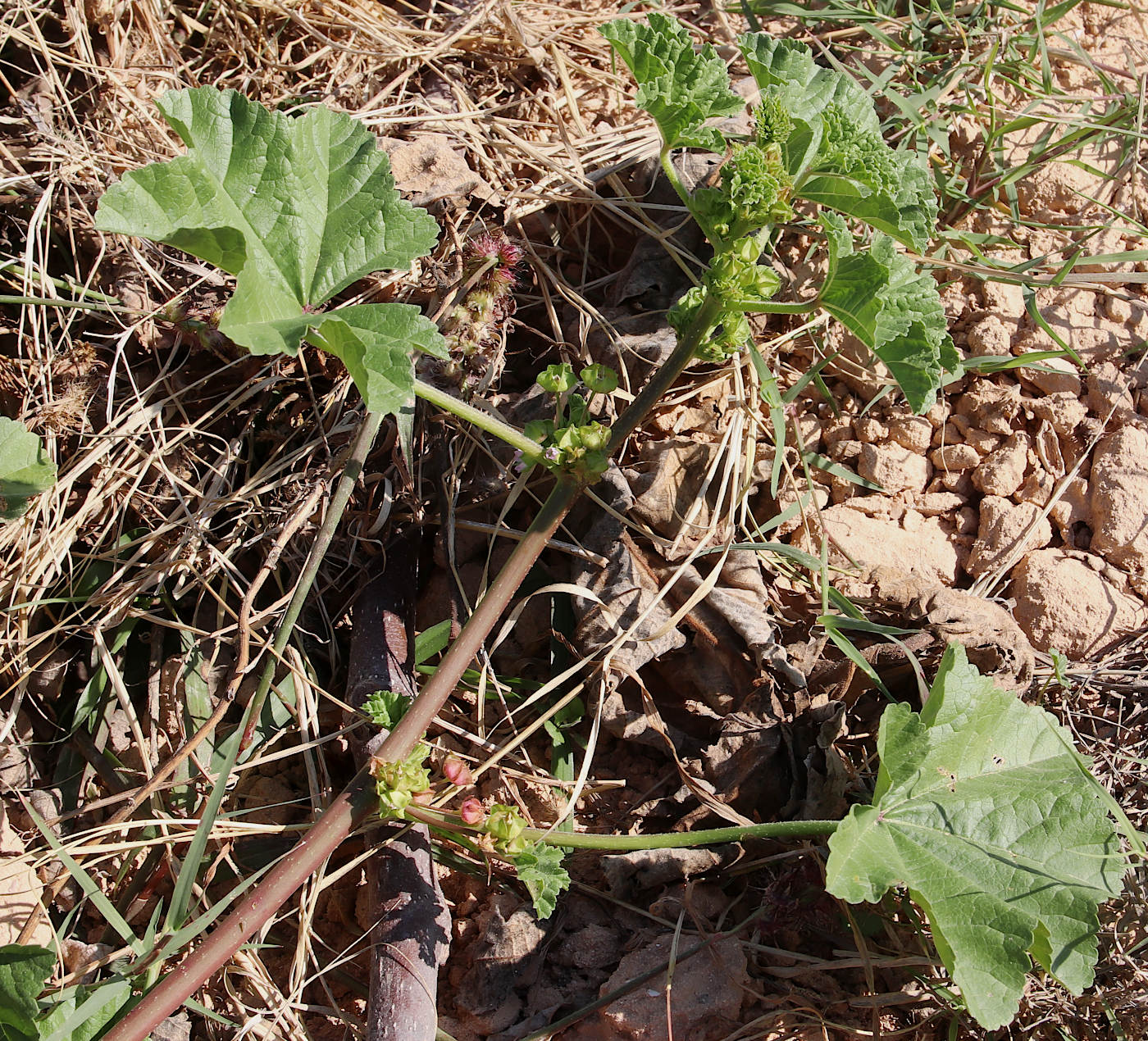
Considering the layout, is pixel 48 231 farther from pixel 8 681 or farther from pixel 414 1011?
pixel 414 1011

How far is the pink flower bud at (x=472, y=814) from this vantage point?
1.97 metres

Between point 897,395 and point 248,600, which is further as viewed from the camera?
point 897,395

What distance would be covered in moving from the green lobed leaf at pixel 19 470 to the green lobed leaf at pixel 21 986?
104cm

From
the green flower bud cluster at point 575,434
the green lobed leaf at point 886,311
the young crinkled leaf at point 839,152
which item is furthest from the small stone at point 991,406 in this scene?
the green flower bud cluster at point 575,434

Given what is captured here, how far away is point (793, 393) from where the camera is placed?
8.61ft

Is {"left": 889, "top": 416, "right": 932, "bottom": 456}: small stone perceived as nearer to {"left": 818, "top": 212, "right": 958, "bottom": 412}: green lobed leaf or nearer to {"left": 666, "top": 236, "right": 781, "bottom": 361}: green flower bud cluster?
{"left": 818, "top": 212, "right": 958, "bottom": 412}: green lobed leaf

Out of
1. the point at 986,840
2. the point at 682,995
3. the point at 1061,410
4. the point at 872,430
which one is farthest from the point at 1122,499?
the point at 682,995

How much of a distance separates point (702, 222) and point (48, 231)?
1.78 metres

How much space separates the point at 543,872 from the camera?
6.53 feet

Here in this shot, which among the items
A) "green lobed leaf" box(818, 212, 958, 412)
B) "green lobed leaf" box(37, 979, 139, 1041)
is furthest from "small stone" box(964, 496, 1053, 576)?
"green lobed leaf" box(37, 979, 139, 1041)

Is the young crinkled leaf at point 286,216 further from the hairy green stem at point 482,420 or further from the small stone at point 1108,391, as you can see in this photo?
the small stone at point 1108,391

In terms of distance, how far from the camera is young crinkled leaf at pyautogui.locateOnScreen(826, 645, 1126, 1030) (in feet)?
6.15

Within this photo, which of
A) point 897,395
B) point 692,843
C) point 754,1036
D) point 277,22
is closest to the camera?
point 692,843

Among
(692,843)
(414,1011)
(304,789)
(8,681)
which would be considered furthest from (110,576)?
(692,843)
